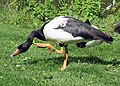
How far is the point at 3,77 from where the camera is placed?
5969 millimetres

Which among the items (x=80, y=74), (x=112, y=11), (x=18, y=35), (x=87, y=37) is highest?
(x=87, y=37)

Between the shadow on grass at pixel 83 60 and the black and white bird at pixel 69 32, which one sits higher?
the black and white bird at pixel 69 32

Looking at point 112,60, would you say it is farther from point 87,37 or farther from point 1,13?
point 1,13

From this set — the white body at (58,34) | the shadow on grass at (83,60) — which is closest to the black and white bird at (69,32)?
the white body at (58,34)

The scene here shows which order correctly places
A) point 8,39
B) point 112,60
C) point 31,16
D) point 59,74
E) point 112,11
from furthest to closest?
point 112,11
point 31,16
point 8,39
point 112,60
point 59,74

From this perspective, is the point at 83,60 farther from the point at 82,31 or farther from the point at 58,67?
the point at 82,31

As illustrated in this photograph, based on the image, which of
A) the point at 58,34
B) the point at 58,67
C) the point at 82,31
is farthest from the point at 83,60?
the point at 58,34

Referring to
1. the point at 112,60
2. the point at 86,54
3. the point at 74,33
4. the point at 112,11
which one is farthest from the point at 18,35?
the point at 112,11

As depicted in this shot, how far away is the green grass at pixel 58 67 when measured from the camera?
19.9 feet

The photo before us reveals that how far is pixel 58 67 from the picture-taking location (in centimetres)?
707

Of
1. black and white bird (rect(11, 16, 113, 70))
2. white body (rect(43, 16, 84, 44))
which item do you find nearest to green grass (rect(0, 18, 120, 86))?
black and white bird (rect(11, 16, 113, 70))

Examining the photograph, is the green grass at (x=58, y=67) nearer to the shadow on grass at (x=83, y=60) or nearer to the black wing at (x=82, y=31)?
the shadow on grass at (x=83, y=60)

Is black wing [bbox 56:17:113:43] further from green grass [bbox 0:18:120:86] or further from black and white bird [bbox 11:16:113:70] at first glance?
green grass [bbox 0:18:120:86]

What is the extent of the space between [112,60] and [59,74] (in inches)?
77.8
